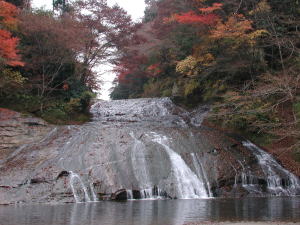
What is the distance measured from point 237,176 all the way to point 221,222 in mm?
7404

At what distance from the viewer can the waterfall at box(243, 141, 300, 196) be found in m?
14.7

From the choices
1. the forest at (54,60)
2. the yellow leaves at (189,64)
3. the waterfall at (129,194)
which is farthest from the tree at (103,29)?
the waterfall at (129,194)

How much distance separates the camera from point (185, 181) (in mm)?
14297

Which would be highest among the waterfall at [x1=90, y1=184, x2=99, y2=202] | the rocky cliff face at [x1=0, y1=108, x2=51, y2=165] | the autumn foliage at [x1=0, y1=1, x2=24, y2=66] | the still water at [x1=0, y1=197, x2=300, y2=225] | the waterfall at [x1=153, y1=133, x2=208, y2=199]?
the autumn foliage at [x1=0, y1=1, x2=24, y2=66]

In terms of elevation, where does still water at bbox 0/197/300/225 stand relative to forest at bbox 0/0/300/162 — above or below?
below

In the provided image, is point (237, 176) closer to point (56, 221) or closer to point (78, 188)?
point (78, 188)

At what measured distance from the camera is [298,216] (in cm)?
877

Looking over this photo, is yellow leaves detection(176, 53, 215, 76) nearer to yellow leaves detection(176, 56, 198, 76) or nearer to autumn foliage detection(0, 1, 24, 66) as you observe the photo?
yellow leaves detection(176, 56, 198, 76)

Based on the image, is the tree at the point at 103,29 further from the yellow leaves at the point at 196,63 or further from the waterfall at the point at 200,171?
the waterfall at the point at 200,171

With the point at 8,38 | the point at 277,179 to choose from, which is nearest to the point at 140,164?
the point at 277,179

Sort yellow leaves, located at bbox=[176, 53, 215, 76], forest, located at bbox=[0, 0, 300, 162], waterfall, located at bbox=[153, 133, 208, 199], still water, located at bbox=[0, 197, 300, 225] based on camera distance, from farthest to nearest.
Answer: yellow leaves, located at bbox=[176, 53, 215, 76]
forest, located at bbox=[0, 0, 300, 162]
waterfall, located at bbox=[153, 133, 208, 199]
still water, located at bbox=[0, 197, 300, 225]

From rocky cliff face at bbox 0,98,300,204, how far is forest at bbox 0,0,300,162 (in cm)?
175

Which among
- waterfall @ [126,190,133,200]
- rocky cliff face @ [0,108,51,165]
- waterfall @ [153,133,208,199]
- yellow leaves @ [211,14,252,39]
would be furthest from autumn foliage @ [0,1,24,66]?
yellow leaves @ [211,14,252,39]

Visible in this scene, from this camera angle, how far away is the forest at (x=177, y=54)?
1829 centimetres
